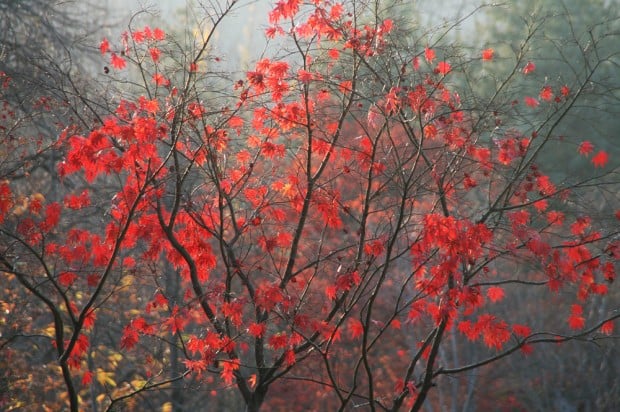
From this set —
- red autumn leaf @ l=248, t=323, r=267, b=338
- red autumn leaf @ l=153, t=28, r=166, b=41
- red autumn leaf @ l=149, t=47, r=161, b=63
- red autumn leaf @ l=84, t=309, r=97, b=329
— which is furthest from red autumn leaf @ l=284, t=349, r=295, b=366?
red autumn leaf @ l=153, t=28, r=166, b=41

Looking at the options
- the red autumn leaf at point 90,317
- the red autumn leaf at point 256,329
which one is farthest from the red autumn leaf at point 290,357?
the red autumn leaf at point 90,317

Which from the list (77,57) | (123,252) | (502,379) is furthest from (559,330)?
(77,57)

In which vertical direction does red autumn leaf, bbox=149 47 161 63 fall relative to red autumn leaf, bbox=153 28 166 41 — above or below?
below

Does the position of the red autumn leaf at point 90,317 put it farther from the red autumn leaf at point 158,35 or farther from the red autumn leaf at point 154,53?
the red autumn leaf at point 158,35

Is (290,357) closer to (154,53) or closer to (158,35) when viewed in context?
(154,53)

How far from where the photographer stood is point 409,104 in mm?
5105

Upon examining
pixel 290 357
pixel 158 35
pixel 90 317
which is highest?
pixel 158 35

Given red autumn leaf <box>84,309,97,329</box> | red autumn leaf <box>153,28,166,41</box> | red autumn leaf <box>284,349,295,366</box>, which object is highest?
red autumn leaf <box>153,28,166,41</box>

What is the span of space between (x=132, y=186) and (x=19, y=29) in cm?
558

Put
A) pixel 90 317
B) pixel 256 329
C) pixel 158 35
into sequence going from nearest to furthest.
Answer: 1. pixel 256 329
2. pixel 158 35
3. pixel 90 317

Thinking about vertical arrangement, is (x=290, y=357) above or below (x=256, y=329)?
below

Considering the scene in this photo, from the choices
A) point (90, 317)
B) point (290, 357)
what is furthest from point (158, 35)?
point (290, 357)

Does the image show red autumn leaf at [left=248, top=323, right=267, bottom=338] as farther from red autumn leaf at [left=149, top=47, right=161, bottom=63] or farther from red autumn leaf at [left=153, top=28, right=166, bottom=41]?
red autumn leaf at [left=153, top=28, right=166, bottom=41]

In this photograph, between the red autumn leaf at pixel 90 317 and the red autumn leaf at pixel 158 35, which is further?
the red autumn leaf at pixel 158 35
